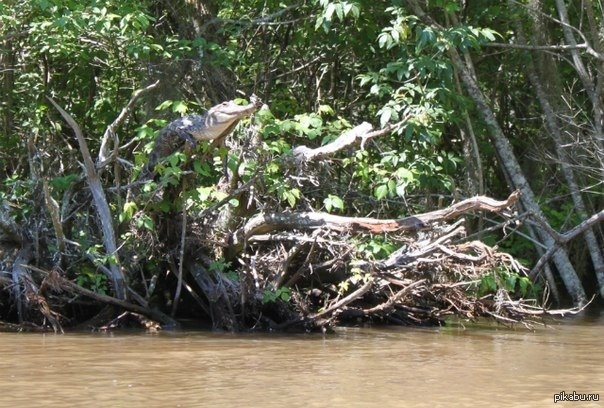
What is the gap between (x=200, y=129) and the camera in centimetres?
873

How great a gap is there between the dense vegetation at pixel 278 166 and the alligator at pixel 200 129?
0.14 meters

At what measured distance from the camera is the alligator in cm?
840

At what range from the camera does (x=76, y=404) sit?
5.85m

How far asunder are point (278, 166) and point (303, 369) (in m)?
2.62

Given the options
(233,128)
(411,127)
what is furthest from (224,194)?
(411,127)

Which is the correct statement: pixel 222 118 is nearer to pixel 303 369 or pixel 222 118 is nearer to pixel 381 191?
pixel 381 191

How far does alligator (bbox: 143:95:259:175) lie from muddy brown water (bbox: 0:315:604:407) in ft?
5.58

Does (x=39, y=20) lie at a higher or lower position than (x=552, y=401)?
higher

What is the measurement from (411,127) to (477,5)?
3077mm

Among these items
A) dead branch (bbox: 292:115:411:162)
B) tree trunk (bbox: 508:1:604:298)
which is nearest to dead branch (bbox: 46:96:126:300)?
dead branch (bbox: 292:115:411:162)

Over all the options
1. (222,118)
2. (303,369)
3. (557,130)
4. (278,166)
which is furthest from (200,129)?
(557,130)

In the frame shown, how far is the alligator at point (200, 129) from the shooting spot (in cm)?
840

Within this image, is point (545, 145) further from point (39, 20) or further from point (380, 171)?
point (39, 20)
